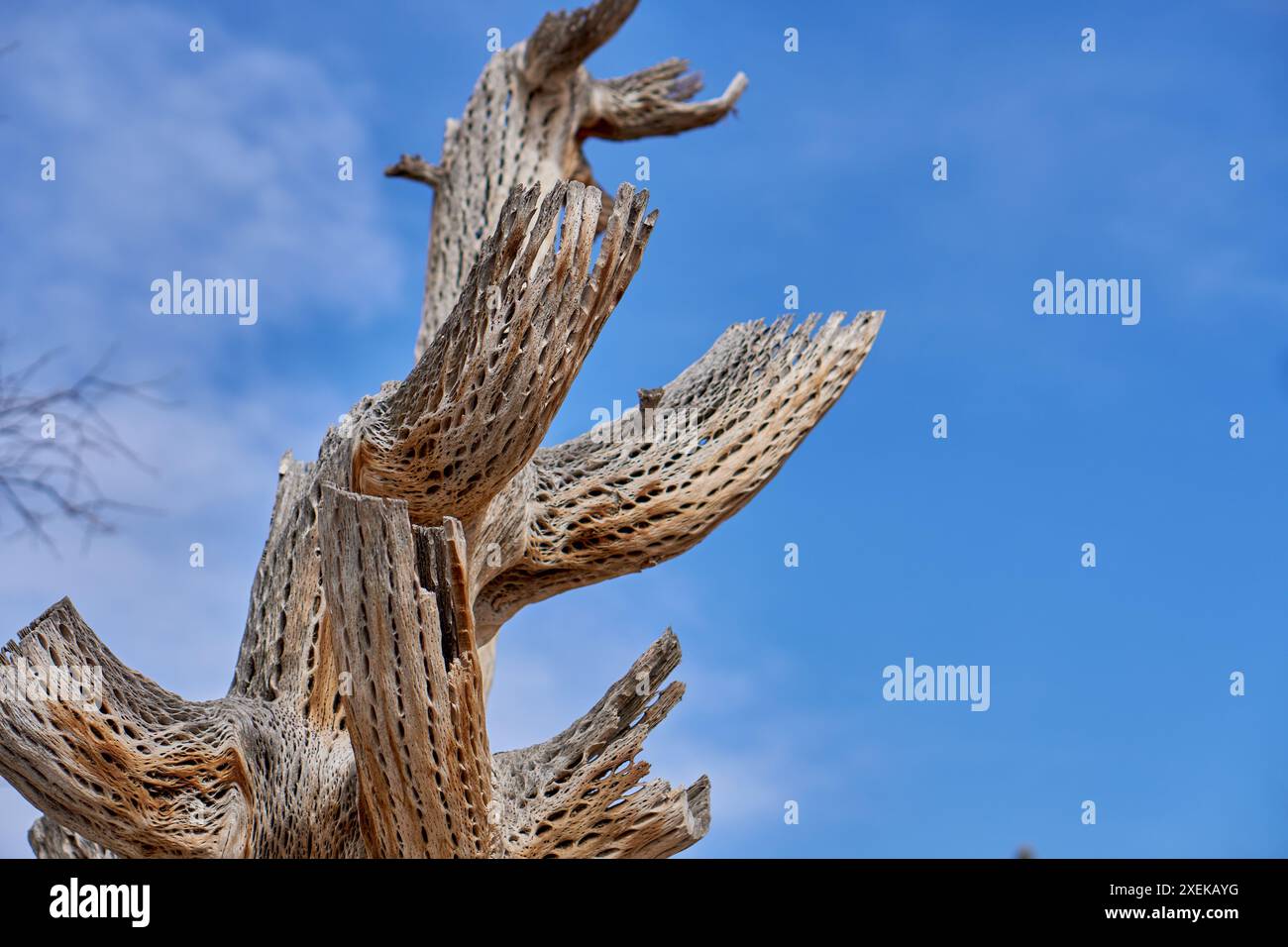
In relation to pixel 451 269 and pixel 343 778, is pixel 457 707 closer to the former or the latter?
pixel 343 778

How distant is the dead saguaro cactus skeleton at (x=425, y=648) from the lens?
3.38 meters

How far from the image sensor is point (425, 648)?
333cm

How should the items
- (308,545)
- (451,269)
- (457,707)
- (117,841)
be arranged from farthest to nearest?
(451,269) → (308,545) → (117,841) → (457,707)

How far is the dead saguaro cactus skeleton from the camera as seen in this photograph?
3.38 metres

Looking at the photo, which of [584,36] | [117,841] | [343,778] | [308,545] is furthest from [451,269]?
[117,841]

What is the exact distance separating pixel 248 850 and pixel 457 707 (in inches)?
38.8

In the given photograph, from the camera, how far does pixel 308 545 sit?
14.4 feet

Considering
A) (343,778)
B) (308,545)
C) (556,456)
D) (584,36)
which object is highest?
(584,36)

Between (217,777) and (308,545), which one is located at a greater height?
(308,545)
